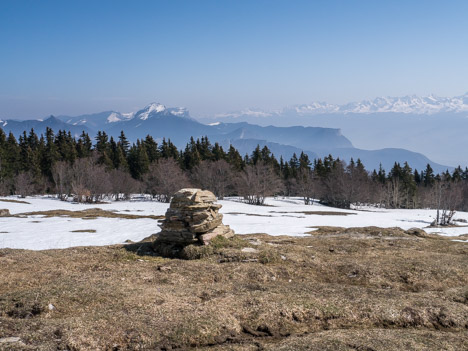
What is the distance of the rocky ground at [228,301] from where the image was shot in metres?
7.73

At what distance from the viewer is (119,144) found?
103750 millimetres

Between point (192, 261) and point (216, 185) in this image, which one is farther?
point (216, 185)

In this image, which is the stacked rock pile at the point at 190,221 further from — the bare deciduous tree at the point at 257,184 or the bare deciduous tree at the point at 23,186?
the bare deciduous tree at the point at 23,186

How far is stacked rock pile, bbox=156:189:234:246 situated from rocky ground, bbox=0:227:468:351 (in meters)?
0.95

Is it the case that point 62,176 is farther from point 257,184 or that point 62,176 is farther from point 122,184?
point 257,184

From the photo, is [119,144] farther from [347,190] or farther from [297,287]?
[297,287]

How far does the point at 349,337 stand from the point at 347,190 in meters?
86.9

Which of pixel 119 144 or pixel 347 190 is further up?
pixel 119 144

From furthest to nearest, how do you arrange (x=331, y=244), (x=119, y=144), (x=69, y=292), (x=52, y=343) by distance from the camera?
(x=119, y=144)
(x=331, y=244)
(x=69, y=292)
(x=52, y=343)

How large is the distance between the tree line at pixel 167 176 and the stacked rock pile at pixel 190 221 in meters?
57.0

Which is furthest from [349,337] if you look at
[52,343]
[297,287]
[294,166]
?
[294,166]

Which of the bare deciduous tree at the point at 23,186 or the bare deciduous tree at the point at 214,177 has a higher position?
the bare deciduous tree at the point at 214,177

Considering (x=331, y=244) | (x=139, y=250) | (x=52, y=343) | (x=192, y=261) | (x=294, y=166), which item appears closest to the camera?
(x=52, y=343)

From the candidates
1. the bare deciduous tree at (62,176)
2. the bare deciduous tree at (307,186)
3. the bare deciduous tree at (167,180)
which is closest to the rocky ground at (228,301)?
the bare deciduous tree at (167,180)
